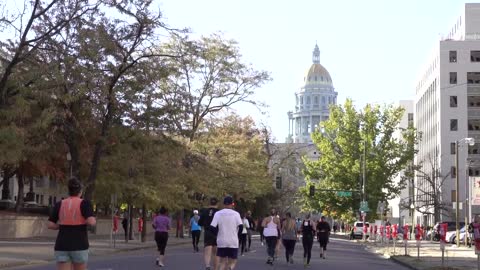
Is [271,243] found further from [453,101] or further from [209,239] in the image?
[453,101]

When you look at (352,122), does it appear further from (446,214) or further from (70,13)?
(70,13)

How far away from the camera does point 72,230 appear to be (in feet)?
32.6

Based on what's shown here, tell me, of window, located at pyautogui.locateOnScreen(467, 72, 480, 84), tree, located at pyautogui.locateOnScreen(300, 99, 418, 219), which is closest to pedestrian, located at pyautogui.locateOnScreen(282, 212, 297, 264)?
tree, located at pyautogui.locateOnScreen(300, 99, 418, 219)

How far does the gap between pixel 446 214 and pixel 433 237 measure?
835 inches

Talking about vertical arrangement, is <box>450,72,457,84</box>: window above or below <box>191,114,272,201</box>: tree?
above

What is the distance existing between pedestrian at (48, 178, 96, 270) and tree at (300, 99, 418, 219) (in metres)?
75.8

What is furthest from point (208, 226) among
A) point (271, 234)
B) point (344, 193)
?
point (344, 193)

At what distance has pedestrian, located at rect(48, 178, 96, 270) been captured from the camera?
989 centimetres

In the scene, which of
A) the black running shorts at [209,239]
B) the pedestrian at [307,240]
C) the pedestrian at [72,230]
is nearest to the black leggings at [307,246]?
the pedestrian at [307,240]

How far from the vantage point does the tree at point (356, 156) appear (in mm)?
85525

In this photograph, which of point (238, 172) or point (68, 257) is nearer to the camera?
point (68, 257)

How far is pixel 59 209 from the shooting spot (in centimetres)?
1010

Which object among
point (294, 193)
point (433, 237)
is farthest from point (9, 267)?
point (294, 193)

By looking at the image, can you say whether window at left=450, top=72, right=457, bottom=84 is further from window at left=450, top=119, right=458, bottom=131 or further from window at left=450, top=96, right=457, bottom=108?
window at left=450, top=119, right=458, bottom=131
